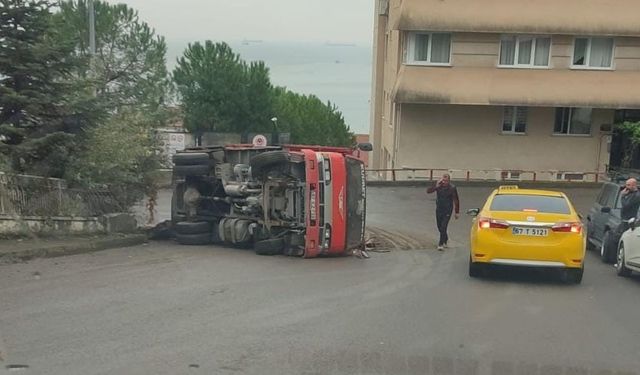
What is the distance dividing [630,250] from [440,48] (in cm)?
2091

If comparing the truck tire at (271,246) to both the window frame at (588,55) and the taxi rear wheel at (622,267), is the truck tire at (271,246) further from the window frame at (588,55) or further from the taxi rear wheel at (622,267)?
the window frame at (588,55)

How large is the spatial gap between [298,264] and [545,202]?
4.45 meters

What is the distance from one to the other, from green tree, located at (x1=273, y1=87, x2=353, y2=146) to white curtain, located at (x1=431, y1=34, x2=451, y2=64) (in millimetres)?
31582

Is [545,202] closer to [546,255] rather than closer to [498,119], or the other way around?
[546,255]

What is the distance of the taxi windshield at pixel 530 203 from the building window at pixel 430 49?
2027 cm

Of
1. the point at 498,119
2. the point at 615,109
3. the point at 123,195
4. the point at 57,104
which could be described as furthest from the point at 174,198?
the point at 615,109

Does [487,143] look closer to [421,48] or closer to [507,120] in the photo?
[507,120]

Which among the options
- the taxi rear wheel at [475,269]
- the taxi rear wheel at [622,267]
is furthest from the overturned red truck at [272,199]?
the taxi rear wheel at [622,267]

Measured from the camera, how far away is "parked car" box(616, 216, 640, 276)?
12.1 metres

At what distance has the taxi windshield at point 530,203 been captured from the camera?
38.7 ft

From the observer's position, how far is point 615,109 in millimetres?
32875

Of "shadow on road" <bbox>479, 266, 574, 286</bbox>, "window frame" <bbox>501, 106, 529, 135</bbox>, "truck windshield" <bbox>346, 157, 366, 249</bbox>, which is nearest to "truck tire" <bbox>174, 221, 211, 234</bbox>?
"truck windshield" <bbox>346, 157, 366, 249</bbox>

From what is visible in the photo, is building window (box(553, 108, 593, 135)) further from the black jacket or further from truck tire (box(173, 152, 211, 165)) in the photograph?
truck tire (box(173, 152, 211, 165))

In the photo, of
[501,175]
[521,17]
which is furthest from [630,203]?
[501,175]
